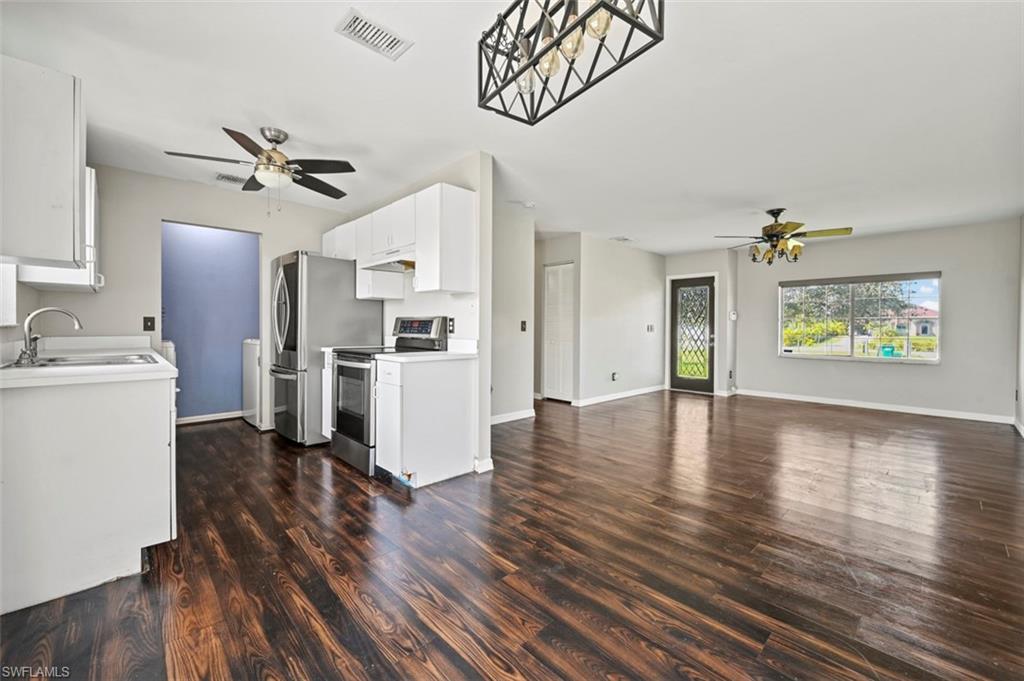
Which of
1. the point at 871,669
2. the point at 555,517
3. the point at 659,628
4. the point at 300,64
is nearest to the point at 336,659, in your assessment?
the point at 659,628

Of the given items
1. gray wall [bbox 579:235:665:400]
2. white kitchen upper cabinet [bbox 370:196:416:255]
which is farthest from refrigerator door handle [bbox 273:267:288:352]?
gray wall [bbox 579:235:665:400]

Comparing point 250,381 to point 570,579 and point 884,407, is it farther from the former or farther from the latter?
point 884,407

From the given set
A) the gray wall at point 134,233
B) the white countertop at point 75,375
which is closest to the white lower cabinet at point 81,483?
the white countertop at point 75,375

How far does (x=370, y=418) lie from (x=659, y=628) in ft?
7.69

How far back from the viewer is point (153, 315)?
3.86m

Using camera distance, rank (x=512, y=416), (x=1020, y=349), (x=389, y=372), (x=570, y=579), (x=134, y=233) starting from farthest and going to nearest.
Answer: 1. (x=512, y=416)
2. (x=1020, y=349)
3. (x=134, y=233)
4. (x=389, y=372)
5. (x=570, y=579)

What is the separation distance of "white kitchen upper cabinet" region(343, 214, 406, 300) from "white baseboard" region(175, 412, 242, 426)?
2.37m

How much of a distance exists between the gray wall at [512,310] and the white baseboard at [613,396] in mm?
1019

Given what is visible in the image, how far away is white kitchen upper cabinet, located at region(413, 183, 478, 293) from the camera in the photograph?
3.18 meters

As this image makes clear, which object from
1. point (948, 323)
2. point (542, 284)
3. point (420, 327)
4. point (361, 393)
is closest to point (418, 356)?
point (361, 393)

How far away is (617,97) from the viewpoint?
8.40 feet

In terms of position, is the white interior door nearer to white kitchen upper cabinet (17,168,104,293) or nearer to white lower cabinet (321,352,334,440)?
white lower cabinet (321,352,334,440)

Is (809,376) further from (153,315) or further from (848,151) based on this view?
(153,315)

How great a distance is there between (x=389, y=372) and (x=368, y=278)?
146cm
